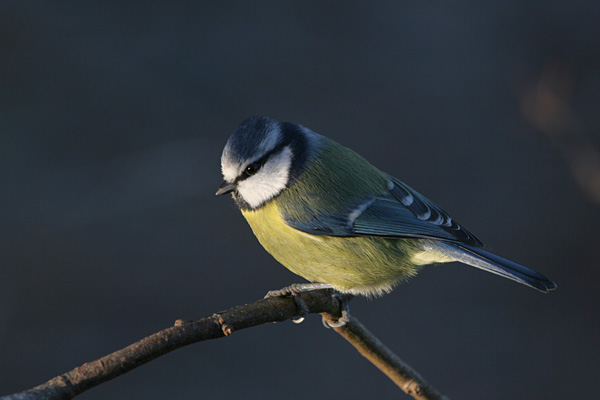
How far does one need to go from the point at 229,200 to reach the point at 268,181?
6.75 feet

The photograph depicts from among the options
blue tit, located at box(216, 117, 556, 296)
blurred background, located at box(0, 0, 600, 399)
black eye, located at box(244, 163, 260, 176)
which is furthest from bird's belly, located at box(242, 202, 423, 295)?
blurred background, located at box(0, 0, 600, 399)

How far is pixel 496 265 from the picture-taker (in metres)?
1.72

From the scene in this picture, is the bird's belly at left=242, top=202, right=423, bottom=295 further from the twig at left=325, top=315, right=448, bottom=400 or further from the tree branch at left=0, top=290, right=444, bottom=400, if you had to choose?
the twig at left=325, top=315, right=448, bottom=400

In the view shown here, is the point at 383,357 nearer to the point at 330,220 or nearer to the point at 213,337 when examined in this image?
the point at 330,220

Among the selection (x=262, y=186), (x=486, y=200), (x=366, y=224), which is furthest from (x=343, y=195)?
(x=486, y=200)

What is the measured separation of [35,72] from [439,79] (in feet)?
8.77

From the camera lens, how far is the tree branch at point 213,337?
3.15 ft

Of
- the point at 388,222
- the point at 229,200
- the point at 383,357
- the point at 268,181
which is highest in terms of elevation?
the point at 229,200

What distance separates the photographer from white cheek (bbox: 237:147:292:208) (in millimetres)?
1738

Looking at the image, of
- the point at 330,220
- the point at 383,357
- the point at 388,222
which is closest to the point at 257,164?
the point at 330,220

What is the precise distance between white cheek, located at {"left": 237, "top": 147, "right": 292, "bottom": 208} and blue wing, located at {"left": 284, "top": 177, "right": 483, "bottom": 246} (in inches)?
3.8

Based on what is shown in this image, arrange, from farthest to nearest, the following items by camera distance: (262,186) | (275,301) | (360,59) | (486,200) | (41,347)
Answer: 1. (360,59)
2. (486,200)
3. (41,347)
4. (262,186)
5. (275,301)

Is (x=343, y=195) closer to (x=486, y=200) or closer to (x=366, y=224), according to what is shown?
(x=366, y=224)

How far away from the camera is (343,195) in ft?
6.00
